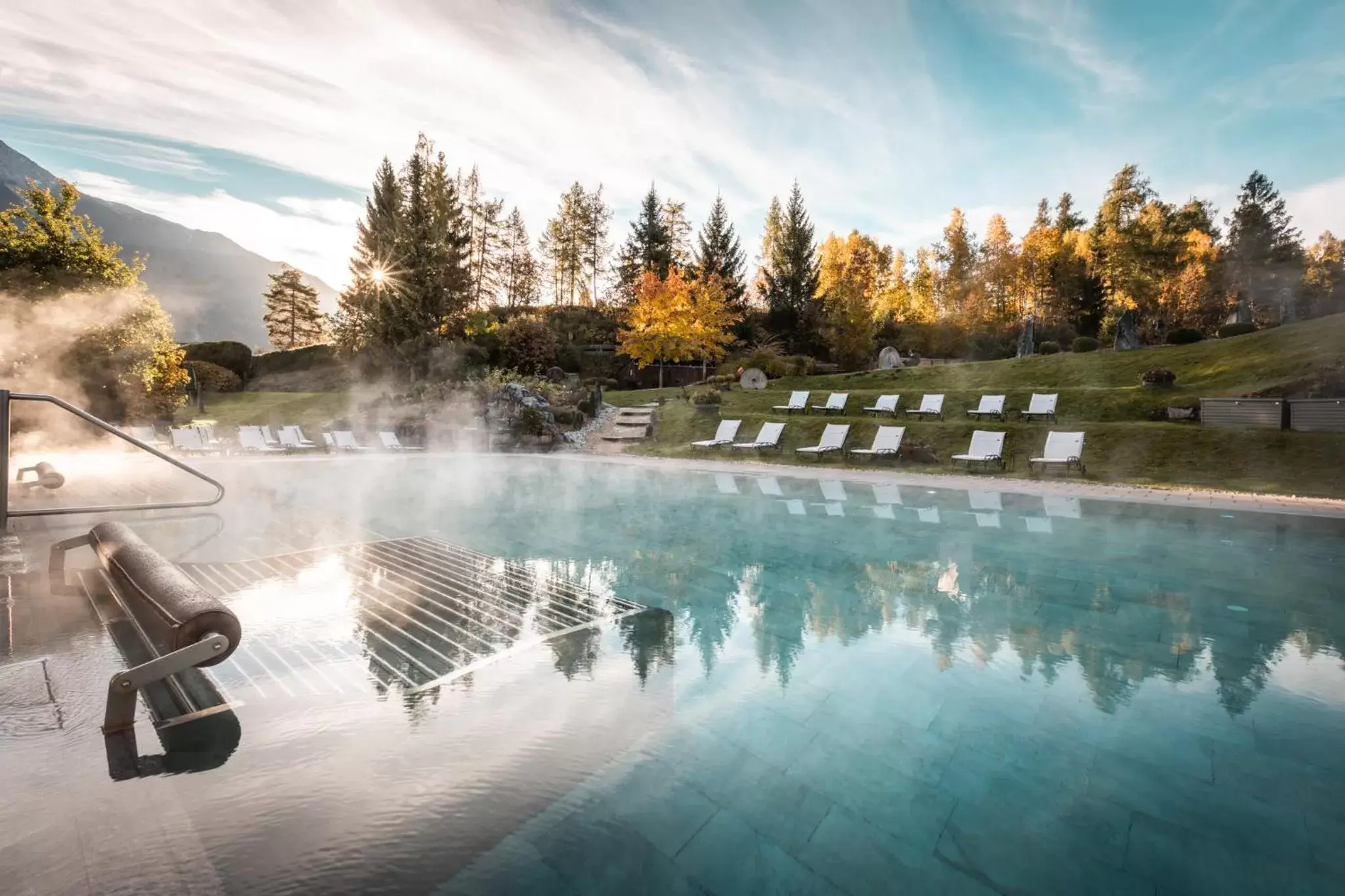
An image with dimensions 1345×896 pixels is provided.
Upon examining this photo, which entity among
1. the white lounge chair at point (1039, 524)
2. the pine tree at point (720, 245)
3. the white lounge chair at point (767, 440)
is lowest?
the white lounge chair at point (1039, 524)

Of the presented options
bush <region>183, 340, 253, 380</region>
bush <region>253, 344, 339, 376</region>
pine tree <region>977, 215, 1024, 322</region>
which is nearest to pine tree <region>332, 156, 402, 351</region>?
bush <region>253, 344, 339, 376</region>

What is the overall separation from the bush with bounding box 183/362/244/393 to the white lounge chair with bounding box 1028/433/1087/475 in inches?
1189

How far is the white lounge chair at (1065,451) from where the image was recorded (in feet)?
38.6

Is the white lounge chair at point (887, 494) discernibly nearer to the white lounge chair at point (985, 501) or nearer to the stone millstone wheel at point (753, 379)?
the white lounge chair at point (985, 501)

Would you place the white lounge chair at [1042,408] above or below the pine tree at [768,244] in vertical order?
below

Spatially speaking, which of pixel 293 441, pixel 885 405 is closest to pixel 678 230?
pixel 885 405

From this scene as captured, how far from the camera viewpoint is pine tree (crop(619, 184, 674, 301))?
130 feet

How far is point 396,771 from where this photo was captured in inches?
96.3

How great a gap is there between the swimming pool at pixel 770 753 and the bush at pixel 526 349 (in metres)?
21.1

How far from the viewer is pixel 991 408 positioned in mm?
16109

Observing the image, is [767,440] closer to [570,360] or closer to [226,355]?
[570,360]

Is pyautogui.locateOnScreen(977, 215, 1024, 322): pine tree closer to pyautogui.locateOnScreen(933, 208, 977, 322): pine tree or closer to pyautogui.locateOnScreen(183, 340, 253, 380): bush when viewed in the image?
pyautogui.locateOnScreen(933, 208, 977, 322): pine tree

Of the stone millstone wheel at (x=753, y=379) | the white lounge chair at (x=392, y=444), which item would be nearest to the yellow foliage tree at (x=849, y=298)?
the stone millstone wheel at (x=753, y=379)

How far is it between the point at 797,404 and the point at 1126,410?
28.0 feet
